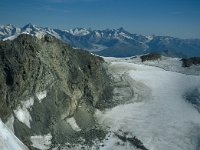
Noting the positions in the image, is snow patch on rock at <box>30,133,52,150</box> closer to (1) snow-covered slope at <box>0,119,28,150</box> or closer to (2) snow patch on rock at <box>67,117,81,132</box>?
(2) snow patch on rock at <box>67,117,81,132</box>

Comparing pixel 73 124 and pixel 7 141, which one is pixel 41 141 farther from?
pixel 7 141

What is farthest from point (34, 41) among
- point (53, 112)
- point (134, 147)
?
point (134, 147)

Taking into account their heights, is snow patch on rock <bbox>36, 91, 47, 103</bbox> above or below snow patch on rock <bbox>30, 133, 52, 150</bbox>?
above

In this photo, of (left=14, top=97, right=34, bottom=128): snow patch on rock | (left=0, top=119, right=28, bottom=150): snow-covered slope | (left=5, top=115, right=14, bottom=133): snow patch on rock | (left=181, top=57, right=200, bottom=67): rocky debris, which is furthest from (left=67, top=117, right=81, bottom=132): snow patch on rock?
(left=181, top=57, right=200, bottom=67): rocky debris

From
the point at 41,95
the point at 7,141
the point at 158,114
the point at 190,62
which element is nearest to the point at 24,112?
the point at 41,95

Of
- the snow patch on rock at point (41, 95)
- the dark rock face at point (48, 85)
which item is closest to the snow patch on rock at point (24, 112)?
A: the dark rock face at point (48, 85)

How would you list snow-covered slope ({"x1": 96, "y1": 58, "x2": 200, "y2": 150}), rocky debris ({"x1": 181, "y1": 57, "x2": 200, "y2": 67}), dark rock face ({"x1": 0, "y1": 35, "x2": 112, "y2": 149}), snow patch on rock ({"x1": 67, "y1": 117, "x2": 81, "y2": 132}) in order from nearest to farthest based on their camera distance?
dark rock face ({"x1": 0, "y1": 35, "x2": 112, "y2": 149}), snow-covered slope ({"x1": 96, "y1": 58, "x2": 200, "y2": 150}), snow patch on rock ({"x1": 67, "y1": 117, "x2": 81, "y2": 132}), rocky debris ({"x1": 181, "y1": 57, "x2": 200, "y2": 67})

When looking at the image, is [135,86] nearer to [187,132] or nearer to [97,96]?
[97,96]
